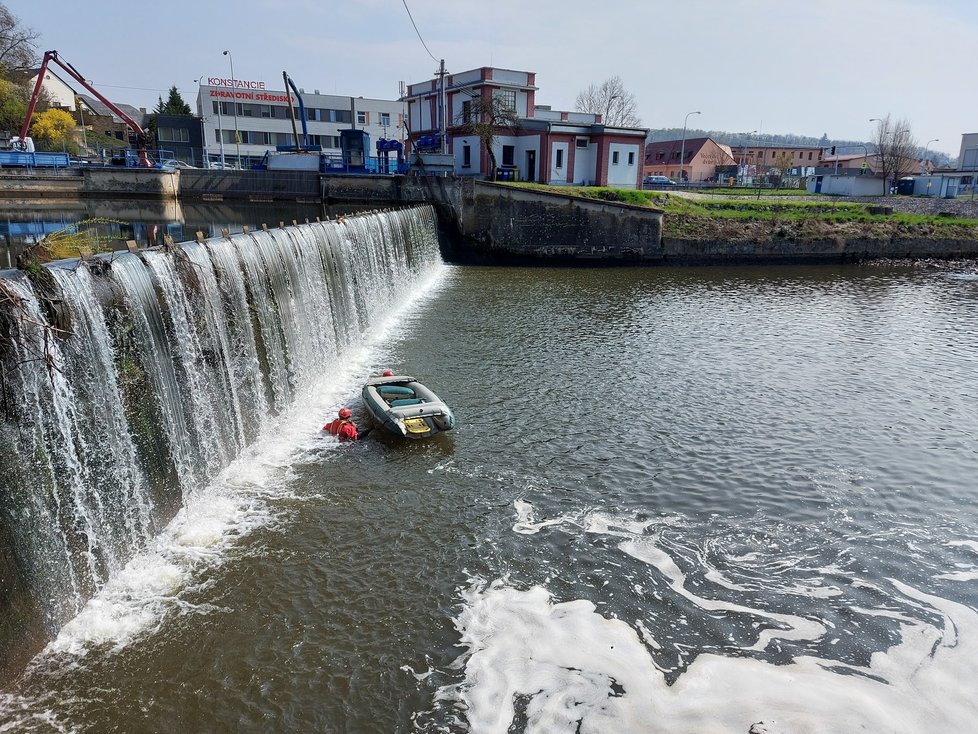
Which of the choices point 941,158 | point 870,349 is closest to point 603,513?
point 870,349

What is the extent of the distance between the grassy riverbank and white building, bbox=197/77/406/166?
1506 inches

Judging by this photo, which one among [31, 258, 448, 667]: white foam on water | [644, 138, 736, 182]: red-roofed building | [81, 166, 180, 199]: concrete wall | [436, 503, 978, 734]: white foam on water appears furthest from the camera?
[644, 138, 736, 182]: red-roofed building

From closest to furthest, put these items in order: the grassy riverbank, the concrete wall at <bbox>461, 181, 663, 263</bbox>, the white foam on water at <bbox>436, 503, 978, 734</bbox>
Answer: the white foam on water at <bbox>436, 503, 978, 734</bbox> → the concrete wall at <bbox>461, 181, 663, 263</bbox> → the grassy riverbank

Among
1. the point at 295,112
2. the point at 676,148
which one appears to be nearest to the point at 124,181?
the point at 295,112

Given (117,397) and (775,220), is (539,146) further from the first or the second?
(117,397)

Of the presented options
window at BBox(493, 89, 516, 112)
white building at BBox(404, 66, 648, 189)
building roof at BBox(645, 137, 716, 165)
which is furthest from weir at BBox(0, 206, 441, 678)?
building roof at BBox(645, 137, 716, 165)

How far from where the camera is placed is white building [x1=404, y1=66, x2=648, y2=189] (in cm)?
4344

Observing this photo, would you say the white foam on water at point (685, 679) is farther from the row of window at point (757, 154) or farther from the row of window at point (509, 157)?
the row of window at point (757, 154)

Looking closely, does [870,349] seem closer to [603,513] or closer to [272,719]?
[603,513]

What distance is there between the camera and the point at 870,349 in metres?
19.7

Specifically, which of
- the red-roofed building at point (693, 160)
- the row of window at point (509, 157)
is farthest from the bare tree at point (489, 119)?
the red-roofed building at point (693, 160)

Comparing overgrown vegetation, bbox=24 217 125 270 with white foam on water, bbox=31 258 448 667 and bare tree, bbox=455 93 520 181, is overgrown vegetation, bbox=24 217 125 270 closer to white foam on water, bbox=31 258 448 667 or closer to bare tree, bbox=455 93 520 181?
white foam on water, bbox=31 258 448 667

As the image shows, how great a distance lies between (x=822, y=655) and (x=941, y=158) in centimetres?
23349

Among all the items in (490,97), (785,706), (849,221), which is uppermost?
(490,97)
